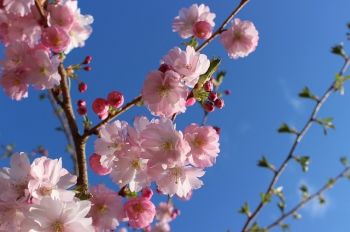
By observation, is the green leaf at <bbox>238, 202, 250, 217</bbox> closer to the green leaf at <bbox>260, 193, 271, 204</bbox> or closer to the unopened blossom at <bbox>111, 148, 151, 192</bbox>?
the green leaf at <bbox>260, 193, 271, 204</bbox>

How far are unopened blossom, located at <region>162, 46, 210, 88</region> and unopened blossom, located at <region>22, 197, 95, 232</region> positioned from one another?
32.0 inches

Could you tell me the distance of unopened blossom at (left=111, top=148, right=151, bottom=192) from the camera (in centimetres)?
234

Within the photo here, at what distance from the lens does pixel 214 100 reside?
2330 mm

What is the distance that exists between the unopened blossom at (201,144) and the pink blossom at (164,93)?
0.14 m

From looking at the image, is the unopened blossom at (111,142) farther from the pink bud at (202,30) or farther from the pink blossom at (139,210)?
the pink bud at (202,30)

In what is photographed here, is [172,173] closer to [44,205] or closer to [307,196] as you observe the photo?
[44,205]

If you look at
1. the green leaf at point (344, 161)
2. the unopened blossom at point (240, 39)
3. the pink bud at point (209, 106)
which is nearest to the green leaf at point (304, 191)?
the green leaf at point (344, 161)

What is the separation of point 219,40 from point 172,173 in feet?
6.36

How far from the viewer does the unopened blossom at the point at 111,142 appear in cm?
234

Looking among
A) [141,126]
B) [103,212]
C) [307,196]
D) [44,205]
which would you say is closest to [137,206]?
[103,212]

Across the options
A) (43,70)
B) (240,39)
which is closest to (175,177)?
(43,70)

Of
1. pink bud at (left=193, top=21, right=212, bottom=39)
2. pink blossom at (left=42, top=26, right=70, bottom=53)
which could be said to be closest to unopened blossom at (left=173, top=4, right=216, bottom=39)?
pink bud at (left=193, top=21, right=212, bottom=39)

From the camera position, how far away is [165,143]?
Answer: 2.13m

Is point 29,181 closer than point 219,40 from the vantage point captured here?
Yes
